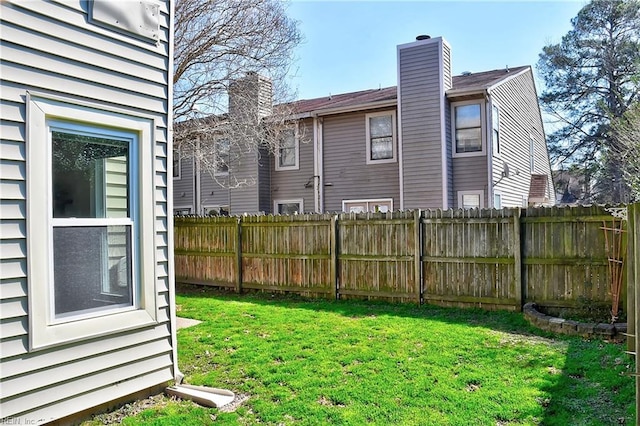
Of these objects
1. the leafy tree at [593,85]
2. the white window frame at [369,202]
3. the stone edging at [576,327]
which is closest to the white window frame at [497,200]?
the white window frame at [369,202]

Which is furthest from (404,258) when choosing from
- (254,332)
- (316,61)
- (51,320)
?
(316,61)

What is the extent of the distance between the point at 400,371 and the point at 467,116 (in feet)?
32.0

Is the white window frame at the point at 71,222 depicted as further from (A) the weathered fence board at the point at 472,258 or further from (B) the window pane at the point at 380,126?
(B) the window pane at the point at 380,126

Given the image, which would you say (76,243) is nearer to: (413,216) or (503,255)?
(413,216)

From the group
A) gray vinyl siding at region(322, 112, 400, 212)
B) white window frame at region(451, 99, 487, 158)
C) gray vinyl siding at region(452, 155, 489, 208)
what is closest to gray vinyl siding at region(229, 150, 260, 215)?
gray vinyl siding at region(322, 112, 400, 212)

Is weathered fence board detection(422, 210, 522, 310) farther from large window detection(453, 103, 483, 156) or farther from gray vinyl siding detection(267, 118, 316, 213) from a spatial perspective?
gray vinyl siding detection(267, 118, 316, 213)

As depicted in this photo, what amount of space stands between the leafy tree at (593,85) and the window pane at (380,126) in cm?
1135

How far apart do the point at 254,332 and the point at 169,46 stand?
12.6ft

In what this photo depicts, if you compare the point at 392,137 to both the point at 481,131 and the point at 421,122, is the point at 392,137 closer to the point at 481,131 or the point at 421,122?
the point at 421,122

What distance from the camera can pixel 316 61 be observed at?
1342cm

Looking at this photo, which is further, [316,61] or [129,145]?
[316,61]

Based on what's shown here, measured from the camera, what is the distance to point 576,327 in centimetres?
571

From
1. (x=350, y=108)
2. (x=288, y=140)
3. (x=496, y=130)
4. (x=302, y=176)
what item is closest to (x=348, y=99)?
(x=350, y=108)

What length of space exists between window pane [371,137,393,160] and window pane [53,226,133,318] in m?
10.7
